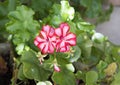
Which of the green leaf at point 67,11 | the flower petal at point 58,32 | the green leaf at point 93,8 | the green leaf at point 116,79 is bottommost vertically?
the green leaf at point 93,8

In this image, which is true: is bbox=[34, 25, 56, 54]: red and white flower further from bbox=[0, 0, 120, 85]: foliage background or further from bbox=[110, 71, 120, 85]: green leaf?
bbox=[110, 71, 120, 85]: green leaf

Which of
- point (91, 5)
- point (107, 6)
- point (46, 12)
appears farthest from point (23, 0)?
point (107, 6)

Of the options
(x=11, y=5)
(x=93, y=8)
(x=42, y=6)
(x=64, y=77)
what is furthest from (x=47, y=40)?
(x=93, y=8)

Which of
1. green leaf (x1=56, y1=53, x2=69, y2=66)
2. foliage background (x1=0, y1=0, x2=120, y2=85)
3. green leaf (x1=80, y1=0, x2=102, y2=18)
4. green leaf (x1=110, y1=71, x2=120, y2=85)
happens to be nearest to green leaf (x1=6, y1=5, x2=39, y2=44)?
foliage background (x1=0, y1=0, x2=120, y2=85)

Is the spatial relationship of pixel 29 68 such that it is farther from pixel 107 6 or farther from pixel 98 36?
pixel 107 6

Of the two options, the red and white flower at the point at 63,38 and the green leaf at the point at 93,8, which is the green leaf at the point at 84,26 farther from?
the green leaf at the point at 93,8

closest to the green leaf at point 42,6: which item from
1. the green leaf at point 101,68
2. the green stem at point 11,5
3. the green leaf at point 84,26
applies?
the green stem at point 11,5
